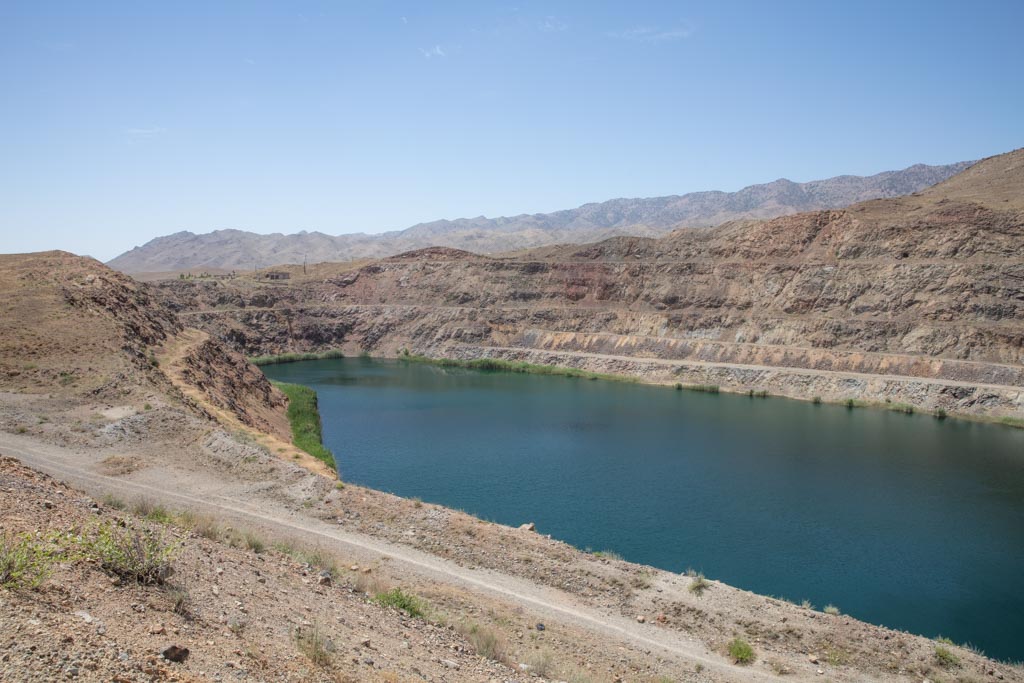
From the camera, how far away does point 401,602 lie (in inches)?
588

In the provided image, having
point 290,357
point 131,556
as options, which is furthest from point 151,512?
point 290,357

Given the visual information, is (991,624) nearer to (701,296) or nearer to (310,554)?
(310,554)

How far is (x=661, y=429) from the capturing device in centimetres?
4900

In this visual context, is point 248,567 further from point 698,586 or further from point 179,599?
point 698,586

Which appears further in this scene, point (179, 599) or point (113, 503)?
point (113, 503)

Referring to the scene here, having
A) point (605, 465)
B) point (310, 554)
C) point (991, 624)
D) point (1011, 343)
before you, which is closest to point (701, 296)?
point (1011, 343)

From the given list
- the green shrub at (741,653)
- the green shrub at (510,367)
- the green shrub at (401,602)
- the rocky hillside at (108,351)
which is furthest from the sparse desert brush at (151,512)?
the green shrub at (510,367)

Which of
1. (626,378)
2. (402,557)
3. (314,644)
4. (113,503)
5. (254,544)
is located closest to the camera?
(314,644)

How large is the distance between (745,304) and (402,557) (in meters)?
63.7

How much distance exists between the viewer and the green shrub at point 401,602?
14695 millimetres

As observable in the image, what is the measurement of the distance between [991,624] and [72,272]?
5321 cm

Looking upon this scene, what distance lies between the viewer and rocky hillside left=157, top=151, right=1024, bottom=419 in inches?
2375

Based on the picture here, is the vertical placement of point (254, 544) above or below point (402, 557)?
above

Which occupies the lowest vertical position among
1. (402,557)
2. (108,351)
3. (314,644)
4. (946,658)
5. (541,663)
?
(946,658)
